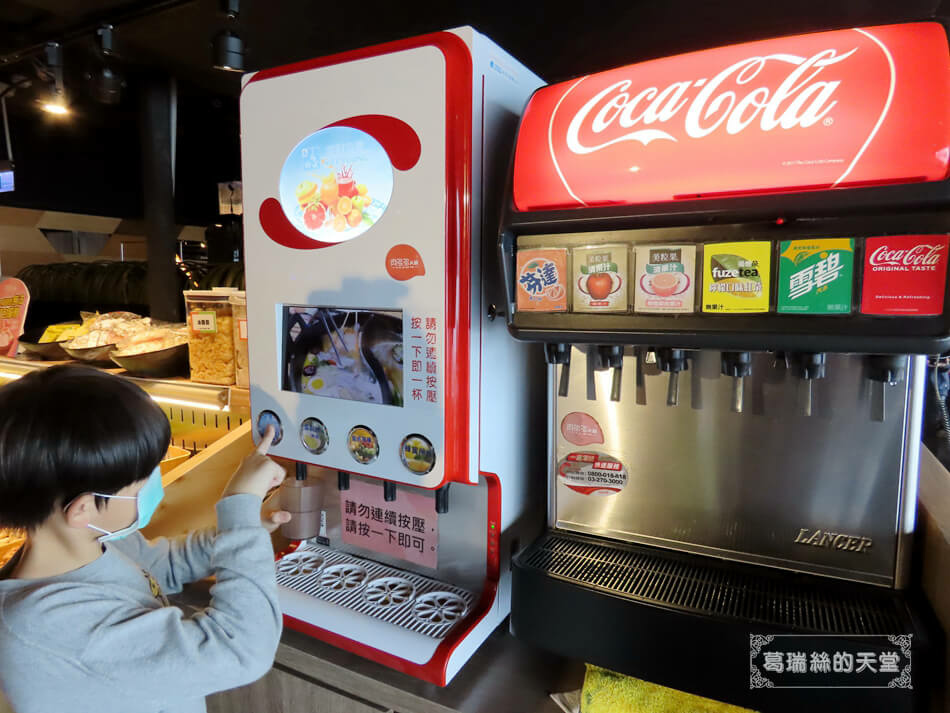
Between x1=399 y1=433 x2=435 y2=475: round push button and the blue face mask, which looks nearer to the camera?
the blue face mask

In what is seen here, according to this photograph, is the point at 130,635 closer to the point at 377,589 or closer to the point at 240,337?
the point at 377,589

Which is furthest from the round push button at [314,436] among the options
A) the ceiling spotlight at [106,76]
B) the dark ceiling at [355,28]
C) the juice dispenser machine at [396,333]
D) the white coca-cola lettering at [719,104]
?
the ceiling spotlight at [106,76]

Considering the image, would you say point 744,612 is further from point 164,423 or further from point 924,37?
point 164,423

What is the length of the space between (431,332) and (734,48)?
0.59 m

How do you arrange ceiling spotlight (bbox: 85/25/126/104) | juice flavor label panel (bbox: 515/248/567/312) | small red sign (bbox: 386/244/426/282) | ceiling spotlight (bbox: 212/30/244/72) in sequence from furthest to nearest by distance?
ceiling spotlight (bbox: 85/25/126/104), ceiling spotlight (bbox: 212/30/244/72), small red sign (bbox: 386/244/426/282), juice flavor label panel (bbox: 515/248/567/312)

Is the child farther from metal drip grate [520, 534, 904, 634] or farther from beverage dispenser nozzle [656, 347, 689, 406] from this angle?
beverage dispenser nozzle [656, 347, 689, 406]

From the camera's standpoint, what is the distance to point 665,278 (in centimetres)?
82

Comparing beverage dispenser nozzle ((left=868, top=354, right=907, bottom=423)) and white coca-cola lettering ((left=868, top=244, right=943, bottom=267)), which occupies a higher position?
white coca-cola lettering ((left=868, top=244, right=943, bottom=267))

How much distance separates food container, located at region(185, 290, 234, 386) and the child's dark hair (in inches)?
37.7

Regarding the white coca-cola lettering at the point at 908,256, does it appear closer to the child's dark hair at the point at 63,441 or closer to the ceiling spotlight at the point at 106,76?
the child's dark hair at the point at 63,441

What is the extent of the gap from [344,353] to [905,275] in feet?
2.81

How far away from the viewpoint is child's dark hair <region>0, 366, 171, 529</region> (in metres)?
0.77

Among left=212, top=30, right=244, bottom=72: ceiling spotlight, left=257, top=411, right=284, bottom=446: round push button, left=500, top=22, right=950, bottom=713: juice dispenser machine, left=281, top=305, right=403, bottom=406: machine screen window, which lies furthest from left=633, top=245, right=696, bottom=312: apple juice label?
left=212, top=30, right=244, bottom=72: ceiling spotlight

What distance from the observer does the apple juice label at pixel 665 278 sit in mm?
803
